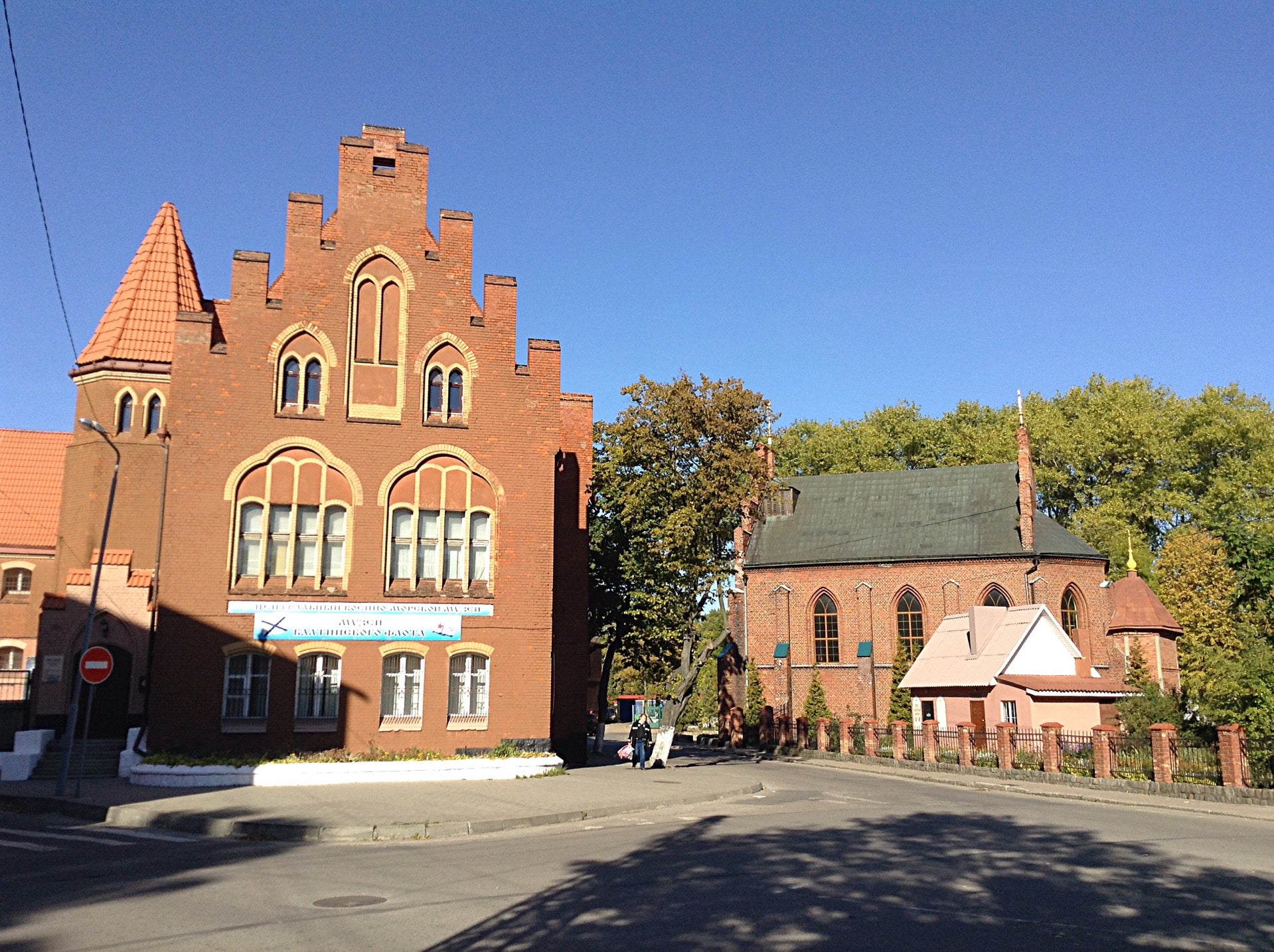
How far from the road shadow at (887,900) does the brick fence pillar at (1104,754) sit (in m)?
12.7

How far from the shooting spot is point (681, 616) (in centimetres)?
3731

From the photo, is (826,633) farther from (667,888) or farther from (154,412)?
(667,888)

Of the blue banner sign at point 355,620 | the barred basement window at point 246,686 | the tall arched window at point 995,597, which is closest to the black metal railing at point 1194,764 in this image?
Result: the blue banner sign at point 355,620

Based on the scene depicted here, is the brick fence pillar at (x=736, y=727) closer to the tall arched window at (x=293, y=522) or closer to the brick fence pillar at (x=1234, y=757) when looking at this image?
the brick fence pillar at (x=1234, y=757)

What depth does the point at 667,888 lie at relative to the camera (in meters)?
11.0

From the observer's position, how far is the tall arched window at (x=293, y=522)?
24891mm

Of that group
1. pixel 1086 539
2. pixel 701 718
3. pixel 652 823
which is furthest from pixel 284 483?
pixel 701 718

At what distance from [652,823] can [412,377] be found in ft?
44.2

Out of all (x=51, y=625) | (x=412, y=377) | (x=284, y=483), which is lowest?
(x=51, y=625)

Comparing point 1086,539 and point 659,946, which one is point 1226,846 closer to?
point 659,946

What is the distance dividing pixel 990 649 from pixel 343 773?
27.2m

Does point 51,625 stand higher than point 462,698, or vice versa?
point 51,625

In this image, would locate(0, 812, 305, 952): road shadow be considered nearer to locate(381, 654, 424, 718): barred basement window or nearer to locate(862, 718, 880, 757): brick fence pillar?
locate(381, 654, 424, 718): barred basement window

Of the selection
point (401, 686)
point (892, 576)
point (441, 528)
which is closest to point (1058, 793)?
point (401, 686)
